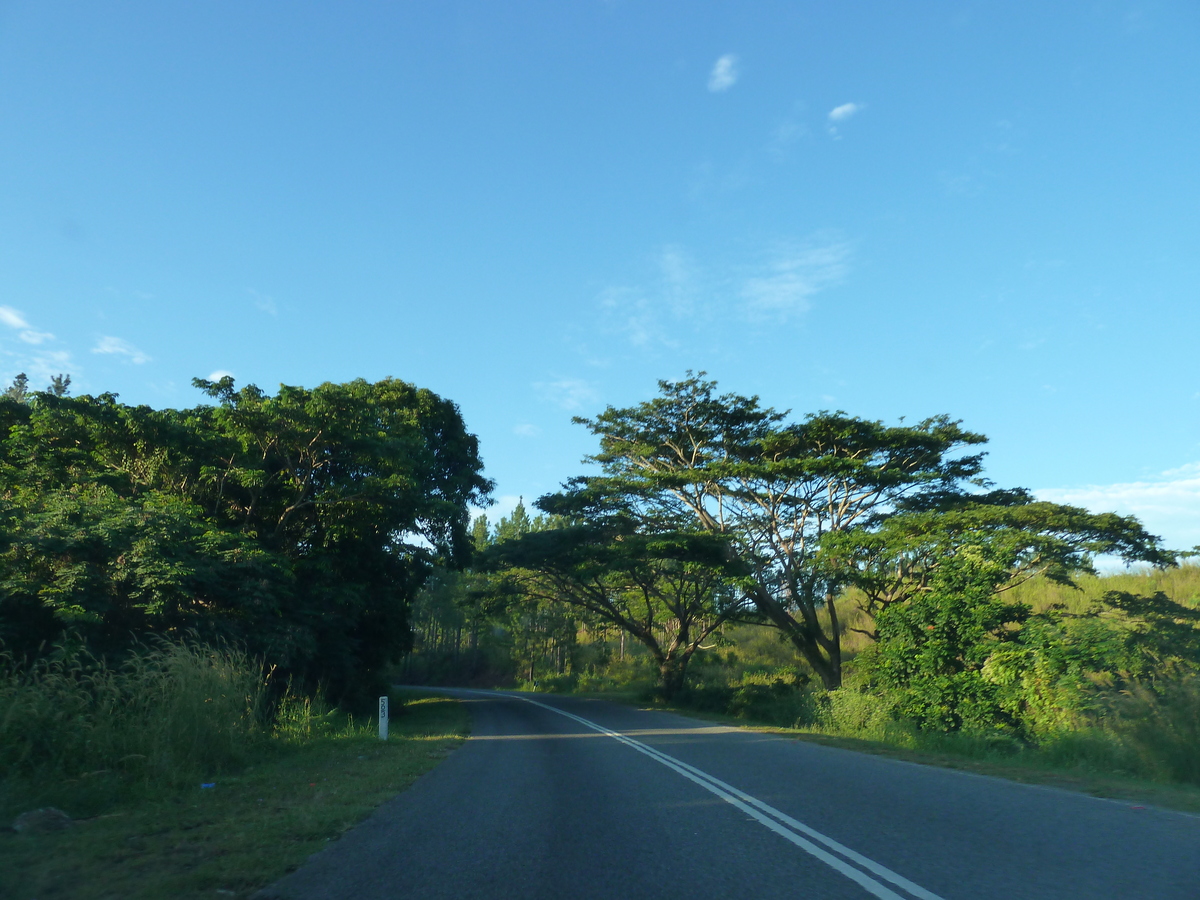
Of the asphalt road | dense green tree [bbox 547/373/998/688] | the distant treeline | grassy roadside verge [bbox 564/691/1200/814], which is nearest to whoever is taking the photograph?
the asphalt road

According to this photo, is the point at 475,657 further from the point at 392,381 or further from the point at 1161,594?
the point at 1161,594

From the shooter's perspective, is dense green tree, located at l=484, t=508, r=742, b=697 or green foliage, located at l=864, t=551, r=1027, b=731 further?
dense green tree, located at l=484, t=508, r=742, b=697

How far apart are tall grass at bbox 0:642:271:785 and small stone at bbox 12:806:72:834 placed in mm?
1278

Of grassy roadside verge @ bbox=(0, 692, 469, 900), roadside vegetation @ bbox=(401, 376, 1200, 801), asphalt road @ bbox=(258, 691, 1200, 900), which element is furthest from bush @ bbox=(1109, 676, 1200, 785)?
grassy roadside verge @ bbox=(0, 692, 469, 900)

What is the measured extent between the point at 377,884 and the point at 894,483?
23.5 metres

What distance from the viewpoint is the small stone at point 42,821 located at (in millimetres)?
6693

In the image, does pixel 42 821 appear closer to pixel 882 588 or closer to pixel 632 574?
pixel 882 588

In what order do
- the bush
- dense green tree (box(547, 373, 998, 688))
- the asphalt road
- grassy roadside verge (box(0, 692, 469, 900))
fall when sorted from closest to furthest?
the asphalt road → grassy roadside verge (box(0, 692, 469, 900)) → the bush → dense green tree (box(547, 373, 998, 688))

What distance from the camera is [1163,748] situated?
11.2m

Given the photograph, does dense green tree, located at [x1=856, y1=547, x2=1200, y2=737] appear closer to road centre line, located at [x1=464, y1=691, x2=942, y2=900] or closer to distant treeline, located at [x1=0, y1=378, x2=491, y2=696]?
road centre line, located at [x1=464, y1=691, x2=942, y2=900]

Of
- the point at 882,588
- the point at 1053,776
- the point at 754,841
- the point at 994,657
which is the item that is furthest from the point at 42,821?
the point at 882,588

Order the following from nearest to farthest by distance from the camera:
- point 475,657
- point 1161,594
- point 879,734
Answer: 1. point 879,734
2. point 1161,594
3. point 475,657

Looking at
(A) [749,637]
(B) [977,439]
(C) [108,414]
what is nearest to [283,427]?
(C) [108,414]

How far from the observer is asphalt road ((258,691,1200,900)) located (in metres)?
5.15
